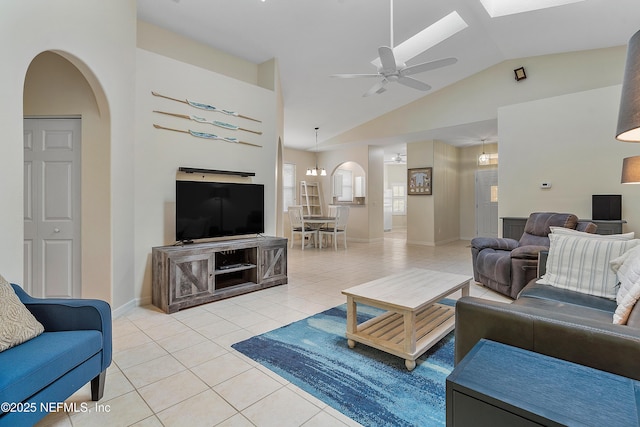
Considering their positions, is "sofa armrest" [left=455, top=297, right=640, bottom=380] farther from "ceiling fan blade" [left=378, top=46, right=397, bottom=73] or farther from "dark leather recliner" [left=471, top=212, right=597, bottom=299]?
"ceiling fan blade" [left=378, top=46, right=397, bottom=73]

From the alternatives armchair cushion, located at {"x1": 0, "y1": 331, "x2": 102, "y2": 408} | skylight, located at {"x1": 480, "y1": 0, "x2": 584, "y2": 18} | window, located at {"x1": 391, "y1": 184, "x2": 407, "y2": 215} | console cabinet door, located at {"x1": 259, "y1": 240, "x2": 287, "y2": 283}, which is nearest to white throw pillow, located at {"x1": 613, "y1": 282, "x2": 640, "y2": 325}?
armchair cushion, located at {"x1": 0, "y1": 331, "x2": 102, "y2": 408}

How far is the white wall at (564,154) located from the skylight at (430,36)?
1788 mm

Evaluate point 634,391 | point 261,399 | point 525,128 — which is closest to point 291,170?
point 525,128

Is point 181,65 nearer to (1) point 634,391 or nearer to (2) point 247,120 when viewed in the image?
(2) point 247,120

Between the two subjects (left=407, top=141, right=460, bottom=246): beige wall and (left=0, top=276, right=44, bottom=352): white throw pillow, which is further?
(left=407, top=141, right=460, bottom=246): beige wall

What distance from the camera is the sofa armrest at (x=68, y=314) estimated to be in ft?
5.77

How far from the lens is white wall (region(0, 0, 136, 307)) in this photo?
192 cm

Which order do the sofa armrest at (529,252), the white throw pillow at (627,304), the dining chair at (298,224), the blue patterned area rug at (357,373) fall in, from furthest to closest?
the dining chair at (298,224) → the sofa armrest at (529,252) → the blue patterned area rug at (357,373) → the white throw pillow at (627,304)

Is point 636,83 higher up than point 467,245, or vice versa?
point 636,83

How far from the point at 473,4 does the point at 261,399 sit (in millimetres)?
5212

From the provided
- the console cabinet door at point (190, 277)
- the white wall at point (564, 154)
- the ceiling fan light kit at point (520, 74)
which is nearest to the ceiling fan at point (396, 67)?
the console cabinet door at point (190, 277)

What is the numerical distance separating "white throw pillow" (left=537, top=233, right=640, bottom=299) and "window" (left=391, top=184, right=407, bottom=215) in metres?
10.3

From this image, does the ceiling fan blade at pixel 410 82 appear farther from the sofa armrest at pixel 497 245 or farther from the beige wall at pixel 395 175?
the beige wall at pixel 395 175

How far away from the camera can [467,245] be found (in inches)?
326
